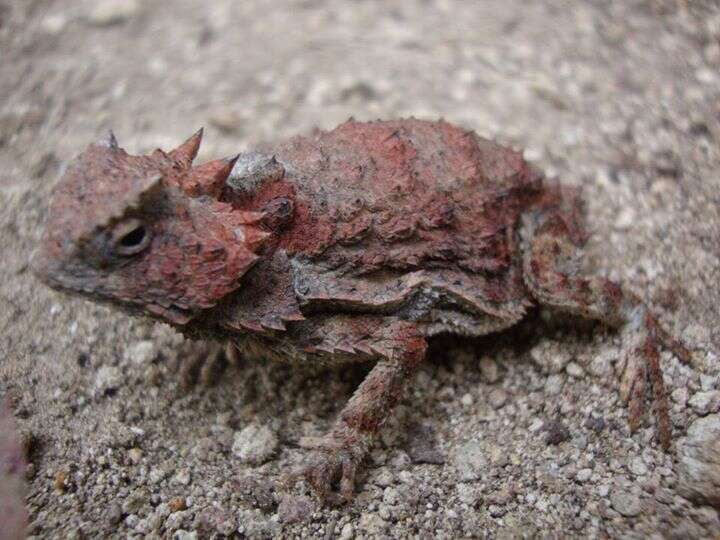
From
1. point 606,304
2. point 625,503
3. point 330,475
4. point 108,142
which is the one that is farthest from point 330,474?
point 108,142

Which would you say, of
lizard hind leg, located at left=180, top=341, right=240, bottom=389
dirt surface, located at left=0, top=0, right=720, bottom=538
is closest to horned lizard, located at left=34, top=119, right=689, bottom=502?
dirt surface, located at left=0, top=0, right=720, bottom=538

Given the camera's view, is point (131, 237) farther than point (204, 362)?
No

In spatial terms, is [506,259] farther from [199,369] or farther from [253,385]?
[199,369]

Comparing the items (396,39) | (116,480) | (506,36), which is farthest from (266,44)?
(116,480)

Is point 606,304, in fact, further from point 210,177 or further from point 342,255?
point 210,177

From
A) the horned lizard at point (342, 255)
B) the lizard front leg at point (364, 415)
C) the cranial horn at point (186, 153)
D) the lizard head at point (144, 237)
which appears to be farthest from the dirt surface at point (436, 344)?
Result: the cranial horn at point (186, 153)

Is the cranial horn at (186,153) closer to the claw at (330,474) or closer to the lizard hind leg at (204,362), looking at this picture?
the lizard hind leg at (204,362)
